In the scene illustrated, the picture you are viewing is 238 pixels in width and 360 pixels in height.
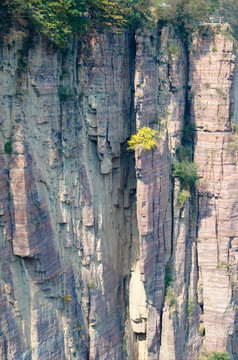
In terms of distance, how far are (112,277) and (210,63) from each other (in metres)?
11.0

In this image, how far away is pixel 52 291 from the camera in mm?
20656

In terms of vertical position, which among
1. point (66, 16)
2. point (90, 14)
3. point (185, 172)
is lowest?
point (185, 172)

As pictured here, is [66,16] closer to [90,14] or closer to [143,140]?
[90,14]

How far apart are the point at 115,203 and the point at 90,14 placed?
8.25m

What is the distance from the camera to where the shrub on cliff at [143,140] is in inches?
877

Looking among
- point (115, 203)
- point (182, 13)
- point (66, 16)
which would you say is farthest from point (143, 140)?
point (182, 13)

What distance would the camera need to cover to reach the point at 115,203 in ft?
77.7

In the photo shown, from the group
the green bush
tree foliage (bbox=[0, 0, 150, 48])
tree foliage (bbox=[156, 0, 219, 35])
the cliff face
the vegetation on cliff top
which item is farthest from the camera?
the green bush

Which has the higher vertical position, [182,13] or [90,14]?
[182,13]

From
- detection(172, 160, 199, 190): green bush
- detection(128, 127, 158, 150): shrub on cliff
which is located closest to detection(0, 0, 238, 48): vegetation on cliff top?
detection(128, 127, 158, 150): shrub on cliff

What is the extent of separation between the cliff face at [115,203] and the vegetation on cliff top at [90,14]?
614mm

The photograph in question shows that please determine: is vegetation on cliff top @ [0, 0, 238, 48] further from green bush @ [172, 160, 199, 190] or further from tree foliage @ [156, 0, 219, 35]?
green bush @ [172, 160, 199, 190]

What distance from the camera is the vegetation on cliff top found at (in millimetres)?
18359

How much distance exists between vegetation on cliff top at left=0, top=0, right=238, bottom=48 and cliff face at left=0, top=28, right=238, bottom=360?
61 centimetres
